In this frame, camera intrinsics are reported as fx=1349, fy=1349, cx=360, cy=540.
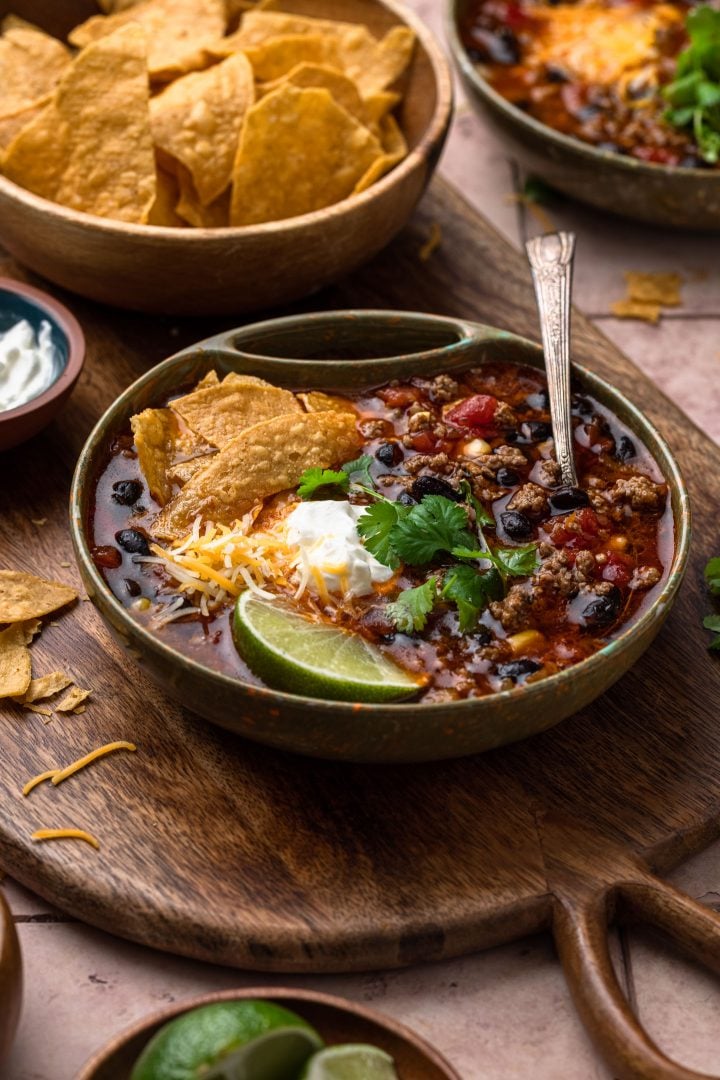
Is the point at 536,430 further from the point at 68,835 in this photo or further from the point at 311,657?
the point at 68,835

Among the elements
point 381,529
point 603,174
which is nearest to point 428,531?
point 381,529

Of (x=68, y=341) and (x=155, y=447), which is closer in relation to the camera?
(x=155, y=447)

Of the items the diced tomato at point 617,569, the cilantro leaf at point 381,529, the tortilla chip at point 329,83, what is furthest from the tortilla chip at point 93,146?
the diced tomato at point 617,569

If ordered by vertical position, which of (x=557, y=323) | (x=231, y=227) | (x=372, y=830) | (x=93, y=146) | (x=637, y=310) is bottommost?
(x=637, y=310)

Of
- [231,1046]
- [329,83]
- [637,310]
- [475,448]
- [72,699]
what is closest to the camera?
[231,1046]

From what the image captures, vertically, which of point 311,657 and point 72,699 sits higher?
point 311,657

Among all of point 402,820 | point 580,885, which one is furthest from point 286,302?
point 580,885

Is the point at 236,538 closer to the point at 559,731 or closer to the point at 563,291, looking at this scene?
the point at 559,731
